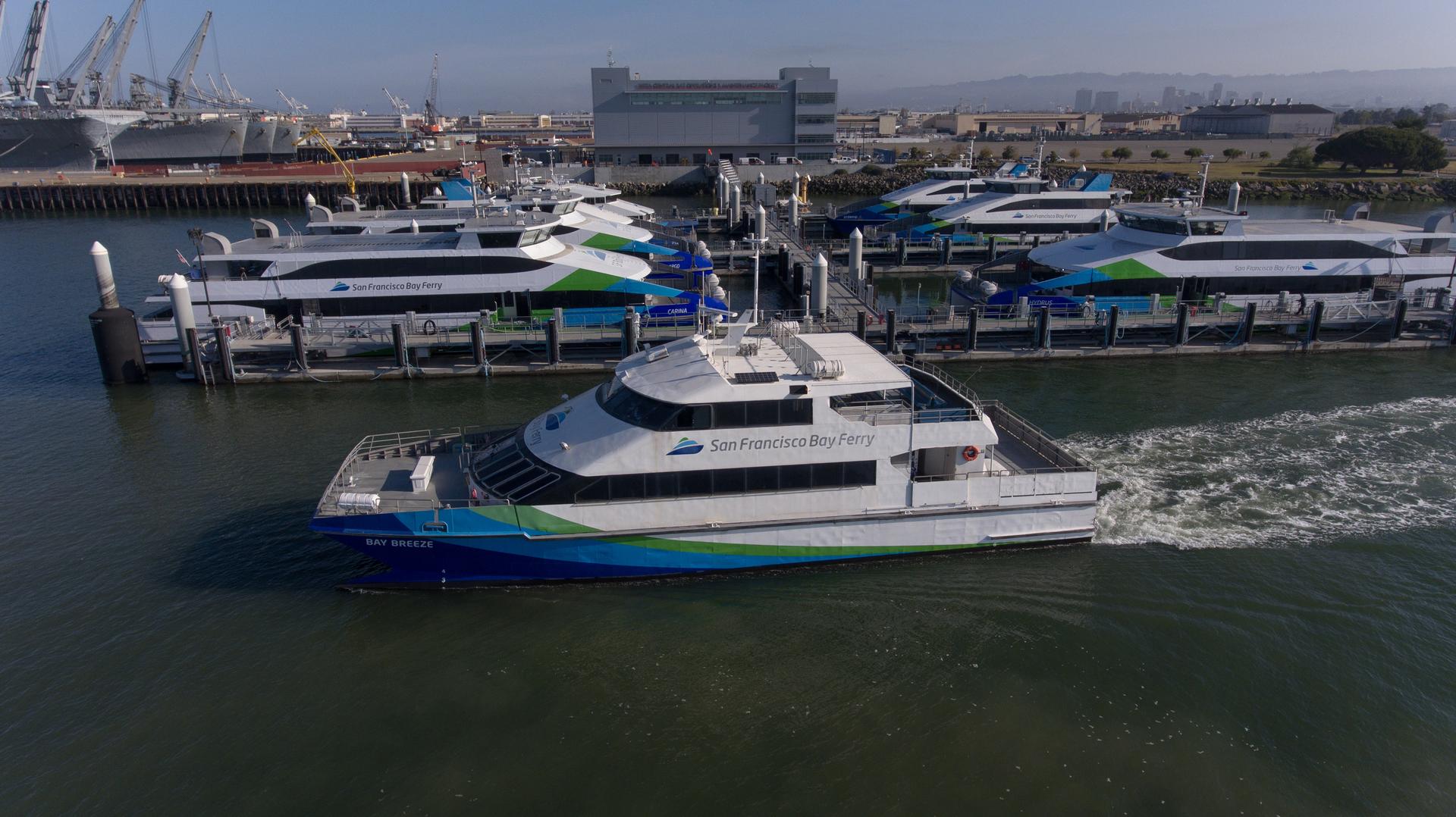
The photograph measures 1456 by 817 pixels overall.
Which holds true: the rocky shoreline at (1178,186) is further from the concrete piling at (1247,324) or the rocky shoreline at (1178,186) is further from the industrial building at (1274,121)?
the industrial building at (1274,121)

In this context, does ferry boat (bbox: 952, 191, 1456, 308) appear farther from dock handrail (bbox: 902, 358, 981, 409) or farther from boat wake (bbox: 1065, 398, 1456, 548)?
boat wake (bbox: 1065, 398, 1456, 548)

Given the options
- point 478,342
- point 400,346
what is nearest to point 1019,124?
point 478,342

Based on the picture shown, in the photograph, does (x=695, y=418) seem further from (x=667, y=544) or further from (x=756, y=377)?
(x=667, y=544)

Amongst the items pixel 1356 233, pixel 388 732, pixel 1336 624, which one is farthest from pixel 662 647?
pixel 1356 233

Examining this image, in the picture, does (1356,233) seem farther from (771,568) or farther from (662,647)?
(662,647)

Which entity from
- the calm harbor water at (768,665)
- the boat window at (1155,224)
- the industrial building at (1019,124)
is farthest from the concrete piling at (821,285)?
the industrial building at (1019,124)
